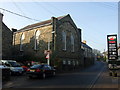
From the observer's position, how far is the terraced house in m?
31.7

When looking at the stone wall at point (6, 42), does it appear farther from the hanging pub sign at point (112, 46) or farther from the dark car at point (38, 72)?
the hanging pub sign at point (112, 46)

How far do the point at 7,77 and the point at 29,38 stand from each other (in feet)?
79.6

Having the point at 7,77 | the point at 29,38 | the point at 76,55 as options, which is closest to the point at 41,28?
the point at 29,38

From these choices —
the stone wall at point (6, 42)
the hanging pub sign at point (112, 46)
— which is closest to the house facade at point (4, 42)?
the stone wall at point (6, 42)

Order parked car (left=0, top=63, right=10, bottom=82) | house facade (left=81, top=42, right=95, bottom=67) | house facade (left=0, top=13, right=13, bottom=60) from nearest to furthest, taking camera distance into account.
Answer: parked car (left=0, top=63, right=10, bottom=82) → house facade (left=0, top=13, right=13, bottom=60) → house facade (left=81, top=42, right=95, bottom=67)

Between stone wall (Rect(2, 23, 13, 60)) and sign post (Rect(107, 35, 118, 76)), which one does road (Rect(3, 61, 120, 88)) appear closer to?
sign post (Rect(107, 35, 118, 76))

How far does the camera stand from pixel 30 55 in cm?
3553

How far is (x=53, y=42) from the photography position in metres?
31.5

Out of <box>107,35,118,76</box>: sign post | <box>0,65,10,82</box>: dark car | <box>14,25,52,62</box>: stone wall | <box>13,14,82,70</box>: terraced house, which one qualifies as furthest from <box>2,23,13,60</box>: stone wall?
<box>107,35,118,76</box>: sign post

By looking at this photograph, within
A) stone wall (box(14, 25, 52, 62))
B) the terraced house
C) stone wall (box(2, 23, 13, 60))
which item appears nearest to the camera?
the terraced house

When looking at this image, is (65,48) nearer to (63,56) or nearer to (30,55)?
(63,56)

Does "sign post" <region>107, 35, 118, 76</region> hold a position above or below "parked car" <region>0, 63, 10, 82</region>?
above

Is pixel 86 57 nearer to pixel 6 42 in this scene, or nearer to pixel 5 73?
pixel 6 42

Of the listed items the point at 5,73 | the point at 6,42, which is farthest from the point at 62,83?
the point at 6,42
